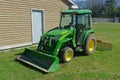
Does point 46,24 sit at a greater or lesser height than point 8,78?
greater

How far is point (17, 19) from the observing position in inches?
454

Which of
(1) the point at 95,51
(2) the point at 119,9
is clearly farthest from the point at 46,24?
(2) the point at 119,9

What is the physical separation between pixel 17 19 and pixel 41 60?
4.46 metres

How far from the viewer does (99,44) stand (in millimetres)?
11508

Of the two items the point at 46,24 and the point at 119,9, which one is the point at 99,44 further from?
the point at 119,9

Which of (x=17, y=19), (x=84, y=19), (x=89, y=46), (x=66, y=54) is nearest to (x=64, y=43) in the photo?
(x=66, y=54)

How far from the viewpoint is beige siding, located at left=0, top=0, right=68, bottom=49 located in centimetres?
1082

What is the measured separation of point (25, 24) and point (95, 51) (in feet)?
14.3

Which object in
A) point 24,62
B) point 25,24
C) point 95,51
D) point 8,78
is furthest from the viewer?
point 25,24

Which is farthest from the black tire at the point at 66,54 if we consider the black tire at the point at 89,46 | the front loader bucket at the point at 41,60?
the black tire at the point at 89,46

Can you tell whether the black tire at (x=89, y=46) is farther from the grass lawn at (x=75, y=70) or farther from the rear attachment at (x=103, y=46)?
the rear attachment at (x=103, y=46)

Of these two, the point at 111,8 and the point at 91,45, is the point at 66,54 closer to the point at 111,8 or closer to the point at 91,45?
the point at 91,45

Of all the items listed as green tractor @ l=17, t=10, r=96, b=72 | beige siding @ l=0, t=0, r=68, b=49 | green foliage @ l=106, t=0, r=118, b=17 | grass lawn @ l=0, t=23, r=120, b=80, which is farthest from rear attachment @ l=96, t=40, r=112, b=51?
green foliage @ l=106, t=0, r=118, b=17

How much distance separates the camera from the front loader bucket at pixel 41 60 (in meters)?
7.31
